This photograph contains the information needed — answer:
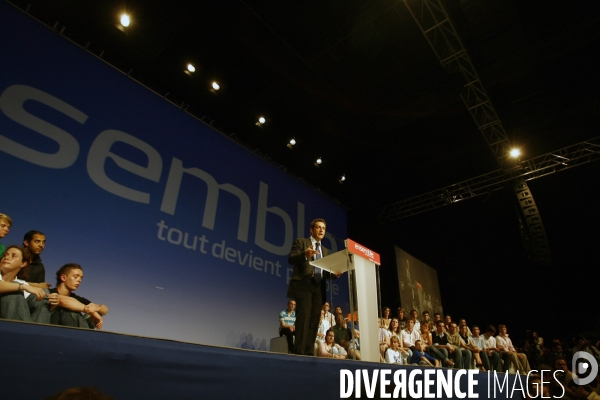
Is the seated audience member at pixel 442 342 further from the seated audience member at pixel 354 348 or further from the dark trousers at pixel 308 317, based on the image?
the dark trousers at pixel 308 317

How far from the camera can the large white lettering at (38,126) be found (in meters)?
3.71

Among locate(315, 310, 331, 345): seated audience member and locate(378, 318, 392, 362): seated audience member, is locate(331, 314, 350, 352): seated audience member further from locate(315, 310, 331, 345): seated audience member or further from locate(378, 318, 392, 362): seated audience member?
locate(378, 318, 392, 362): seated audience member

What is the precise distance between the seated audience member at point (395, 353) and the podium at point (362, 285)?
2133 mm

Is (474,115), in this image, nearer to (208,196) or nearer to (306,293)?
(208,196)

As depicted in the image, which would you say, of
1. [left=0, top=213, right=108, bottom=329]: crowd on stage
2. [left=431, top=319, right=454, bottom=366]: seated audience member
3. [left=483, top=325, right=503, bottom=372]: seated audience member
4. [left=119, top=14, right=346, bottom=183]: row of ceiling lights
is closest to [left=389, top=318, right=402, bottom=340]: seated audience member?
[left=431, top=319, right=454, bottom=366]: seated audience member

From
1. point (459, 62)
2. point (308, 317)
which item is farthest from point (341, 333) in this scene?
point (459, 62)

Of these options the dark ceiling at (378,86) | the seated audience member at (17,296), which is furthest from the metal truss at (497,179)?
the seated audience member at (17,296)

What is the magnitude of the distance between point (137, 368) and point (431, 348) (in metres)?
5.14

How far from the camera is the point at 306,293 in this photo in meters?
2.70

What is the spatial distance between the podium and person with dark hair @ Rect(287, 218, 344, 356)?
0.09 m

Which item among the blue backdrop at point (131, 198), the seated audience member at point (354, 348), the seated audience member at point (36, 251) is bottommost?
the seated audience member at point (354, 348)

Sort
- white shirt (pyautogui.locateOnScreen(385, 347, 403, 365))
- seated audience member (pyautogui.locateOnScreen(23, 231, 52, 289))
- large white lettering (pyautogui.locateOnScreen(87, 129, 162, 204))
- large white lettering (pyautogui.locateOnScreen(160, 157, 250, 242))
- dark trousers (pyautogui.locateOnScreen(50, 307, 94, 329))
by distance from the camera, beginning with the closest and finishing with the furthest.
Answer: dark trousers (pyautogui.locateOnScreen(50, 307, 94, 329))
seated audience member (pyautogui.locateOnScreen(23, 231, 52, 289))
large white lettering (pyautogui.locateOnScreen(87, 129, 162, 204))
white shirt (pyautogui.locateOnScreen(385, 347, 403, 365))
large white lettering (pyautogui.locateOnScreen(160, 157, 250, 242))

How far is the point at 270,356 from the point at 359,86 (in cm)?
576

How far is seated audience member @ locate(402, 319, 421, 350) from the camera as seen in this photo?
17.5ft
